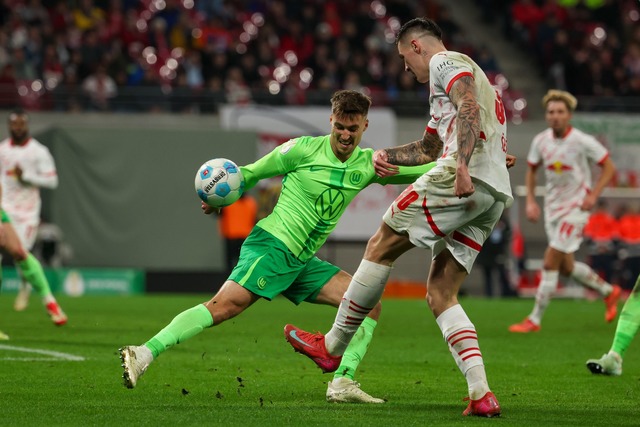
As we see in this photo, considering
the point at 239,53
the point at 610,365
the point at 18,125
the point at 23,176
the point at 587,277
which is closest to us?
the point at 610,365

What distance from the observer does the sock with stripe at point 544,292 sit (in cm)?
1371

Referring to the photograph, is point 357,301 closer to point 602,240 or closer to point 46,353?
point 46,353

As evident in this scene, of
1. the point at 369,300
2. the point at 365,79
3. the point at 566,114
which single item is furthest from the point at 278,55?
the point at 369,300

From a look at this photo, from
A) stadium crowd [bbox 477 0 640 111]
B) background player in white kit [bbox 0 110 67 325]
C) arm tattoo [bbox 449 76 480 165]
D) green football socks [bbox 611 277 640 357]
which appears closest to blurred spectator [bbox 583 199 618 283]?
stadium crowd [bbox 477 0 640 111]

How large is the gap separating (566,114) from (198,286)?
1125cm

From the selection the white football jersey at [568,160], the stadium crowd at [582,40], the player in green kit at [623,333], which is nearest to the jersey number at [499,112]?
the player in green kit at [623,333]

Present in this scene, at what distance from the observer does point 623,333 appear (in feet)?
29.3

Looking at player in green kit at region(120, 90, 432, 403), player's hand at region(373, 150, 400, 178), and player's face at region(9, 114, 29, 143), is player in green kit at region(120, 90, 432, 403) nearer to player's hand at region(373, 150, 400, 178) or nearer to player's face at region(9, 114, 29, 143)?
player's hand at region(373, 150, 400, 178)

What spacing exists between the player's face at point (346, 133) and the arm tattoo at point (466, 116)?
1.04 meters

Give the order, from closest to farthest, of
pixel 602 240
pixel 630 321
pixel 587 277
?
pixel 630 321
pixel 587 277
pixel 602 240

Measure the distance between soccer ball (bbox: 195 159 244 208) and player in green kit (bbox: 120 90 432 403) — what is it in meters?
0.09

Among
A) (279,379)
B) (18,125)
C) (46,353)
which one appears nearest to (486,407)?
(279,379)

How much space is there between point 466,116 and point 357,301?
132 cm

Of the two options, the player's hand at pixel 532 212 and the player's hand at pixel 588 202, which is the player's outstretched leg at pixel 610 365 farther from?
the player's hand at pixel 588 202
